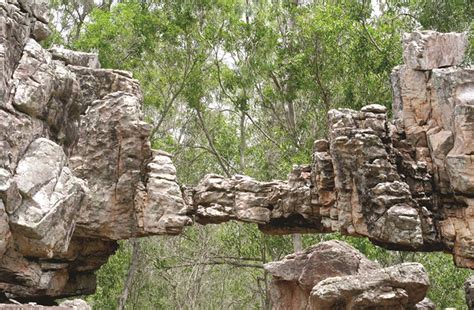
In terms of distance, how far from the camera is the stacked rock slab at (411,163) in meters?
11.2

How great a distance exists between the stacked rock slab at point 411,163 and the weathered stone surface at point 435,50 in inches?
0.7

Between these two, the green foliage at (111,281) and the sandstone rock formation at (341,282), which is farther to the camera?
the green foliage at (111,281)

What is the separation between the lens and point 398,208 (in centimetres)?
1142

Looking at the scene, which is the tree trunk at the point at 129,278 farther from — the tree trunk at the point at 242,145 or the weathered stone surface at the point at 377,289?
the weathered stone surface at the point at 377,289

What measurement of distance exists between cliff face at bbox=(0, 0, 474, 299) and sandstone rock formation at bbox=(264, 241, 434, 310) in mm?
666

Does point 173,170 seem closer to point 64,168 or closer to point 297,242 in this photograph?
point 64,168

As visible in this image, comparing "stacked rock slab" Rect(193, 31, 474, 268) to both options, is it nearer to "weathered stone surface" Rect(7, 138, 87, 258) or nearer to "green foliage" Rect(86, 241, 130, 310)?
"weathered stone surface" Rect(7, 138, 87, 258)

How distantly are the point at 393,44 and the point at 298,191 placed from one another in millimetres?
5501

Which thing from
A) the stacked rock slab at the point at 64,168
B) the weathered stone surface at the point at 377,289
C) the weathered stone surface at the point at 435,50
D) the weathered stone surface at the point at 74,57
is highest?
the weathered stone surface at the point at 435,50

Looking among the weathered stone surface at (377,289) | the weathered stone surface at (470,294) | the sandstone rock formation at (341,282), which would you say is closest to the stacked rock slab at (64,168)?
the sandstone rock formation at (341,282)

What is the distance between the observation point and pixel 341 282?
34.0 feet

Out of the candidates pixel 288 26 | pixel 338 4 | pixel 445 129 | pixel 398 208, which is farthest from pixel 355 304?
pixel 288 26

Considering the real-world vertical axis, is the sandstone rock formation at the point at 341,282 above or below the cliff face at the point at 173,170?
below

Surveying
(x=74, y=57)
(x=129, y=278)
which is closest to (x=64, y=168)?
(x=74, y=57)
